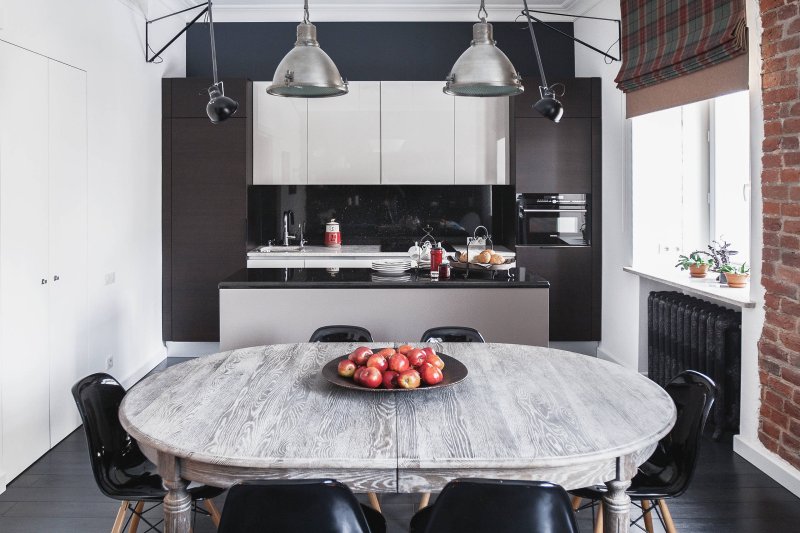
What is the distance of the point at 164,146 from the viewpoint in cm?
567

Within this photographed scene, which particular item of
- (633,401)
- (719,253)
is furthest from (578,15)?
(633,401)

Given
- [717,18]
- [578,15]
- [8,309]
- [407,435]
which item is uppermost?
[578,15]

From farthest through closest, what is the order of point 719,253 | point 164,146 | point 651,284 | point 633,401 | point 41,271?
1. point 164,146
2. point 651,284
3. point 719,253
4. point 41,271
5. point 633,401

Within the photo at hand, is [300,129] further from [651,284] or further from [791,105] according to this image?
[791,105]

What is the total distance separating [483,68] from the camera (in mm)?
2947

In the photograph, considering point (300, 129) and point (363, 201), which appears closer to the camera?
point (300, 129)

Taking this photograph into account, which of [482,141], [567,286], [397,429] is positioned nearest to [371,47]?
[482,141]

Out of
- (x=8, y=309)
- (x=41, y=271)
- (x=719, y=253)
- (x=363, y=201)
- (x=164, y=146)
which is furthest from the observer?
(x=363, y=201)

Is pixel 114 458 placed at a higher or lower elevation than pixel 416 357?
lower

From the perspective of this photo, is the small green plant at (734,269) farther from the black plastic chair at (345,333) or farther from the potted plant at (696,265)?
the black plastic chair at (345,333)

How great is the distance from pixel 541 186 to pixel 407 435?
421cm

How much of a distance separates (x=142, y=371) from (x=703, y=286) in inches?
160

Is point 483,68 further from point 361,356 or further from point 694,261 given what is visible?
point 694,261

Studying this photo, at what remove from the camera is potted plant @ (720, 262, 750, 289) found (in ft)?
12.8
